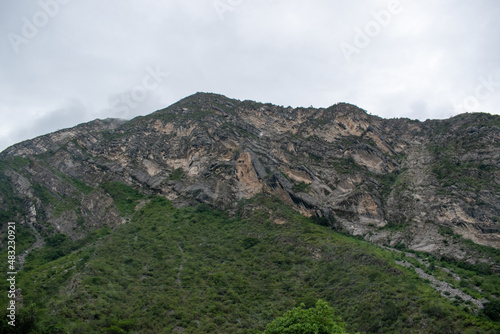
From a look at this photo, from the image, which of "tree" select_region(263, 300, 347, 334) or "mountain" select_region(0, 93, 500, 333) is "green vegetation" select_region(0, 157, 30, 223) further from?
"tree" select_region(263, 300, 347, 334)

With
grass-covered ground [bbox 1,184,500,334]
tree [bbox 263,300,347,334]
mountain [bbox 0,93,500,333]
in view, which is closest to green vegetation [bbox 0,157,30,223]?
mountain [bbox 0,93,500,333]

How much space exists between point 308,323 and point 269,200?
42.6 metres

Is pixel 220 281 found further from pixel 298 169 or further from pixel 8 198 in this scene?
pixel 8 198

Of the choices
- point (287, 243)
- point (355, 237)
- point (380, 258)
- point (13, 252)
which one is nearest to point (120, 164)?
point (13, 252)

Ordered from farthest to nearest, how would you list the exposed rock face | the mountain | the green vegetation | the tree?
the exposed rock face
the green vegetation
the mountain
the tree

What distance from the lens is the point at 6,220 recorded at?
59469 mm

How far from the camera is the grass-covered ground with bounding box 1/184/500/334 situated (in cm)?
3456

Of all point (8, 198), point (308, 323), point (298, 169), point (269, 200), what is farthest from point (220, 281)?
point (8, 198)

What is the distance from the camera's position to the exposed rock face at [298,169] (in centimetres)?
6350

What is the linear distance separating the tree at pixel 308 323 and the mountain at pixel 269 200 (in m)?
10.3

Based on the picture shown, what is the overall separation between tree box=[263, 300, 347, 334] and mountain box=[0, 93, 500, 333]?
10286 mm

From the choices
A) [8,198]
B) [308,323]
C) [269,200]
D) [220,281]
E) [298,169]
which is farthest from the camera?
[298,169]

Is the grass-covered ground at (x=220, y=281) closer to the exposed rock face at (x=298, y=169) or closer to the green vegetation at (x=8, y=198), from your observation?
the exposed rock face at (x=298, y=169)

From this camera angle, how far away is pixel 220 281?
47219mm
